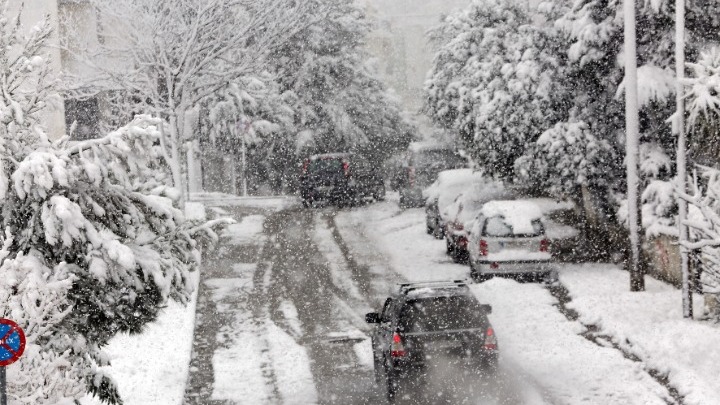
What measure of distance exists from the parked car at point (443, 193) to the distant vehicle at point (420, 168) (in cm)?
482

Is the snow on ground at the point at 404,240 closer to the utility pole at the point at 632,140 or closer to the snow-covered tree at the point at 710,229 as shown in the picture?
the utility pole at the point at 632,140

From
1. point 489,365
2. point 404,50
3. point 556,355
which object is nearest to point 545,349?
point 556,355

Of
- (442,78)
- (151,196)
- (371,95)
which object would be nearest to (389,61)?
(371,95)

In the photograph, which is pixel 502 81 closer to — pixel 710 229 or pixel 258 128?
pixel 710 229

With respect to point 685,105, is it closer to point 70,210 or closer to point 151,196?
point 151,196

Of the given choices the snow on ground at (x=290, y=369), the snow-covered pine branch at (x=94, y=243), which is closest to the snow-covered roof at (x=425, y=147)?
the snow on ground at (x=290, y=369)

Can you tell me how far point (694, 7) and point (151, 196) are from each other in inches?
616

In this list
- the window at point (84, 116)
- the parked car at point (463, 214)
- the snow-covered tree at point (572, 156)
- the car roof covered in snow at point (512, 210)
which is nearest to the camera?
the car roof covered in snow at point (512, 210)

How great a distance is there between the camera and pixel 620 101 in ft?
74.4

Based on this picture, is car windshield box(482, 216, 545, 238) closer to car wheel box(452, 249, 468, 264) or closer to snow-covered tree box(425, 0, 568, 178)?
car wheel box(452, 249, 468, 264)

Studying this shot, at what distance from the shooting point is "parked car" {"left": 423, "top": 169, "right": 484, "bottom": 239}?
83.3 ft

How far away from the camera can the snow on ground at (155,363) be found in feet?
44.0

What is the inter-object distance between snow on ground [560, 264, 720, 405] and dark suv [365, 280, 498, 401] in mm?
2858

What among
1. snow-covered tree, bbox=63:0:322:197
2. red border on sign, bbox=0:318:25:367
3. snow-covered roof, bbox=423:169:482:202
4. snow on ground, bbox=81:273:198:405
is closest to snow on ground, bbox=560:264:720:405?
snow-covered roof, bbox=423:169:482:202
